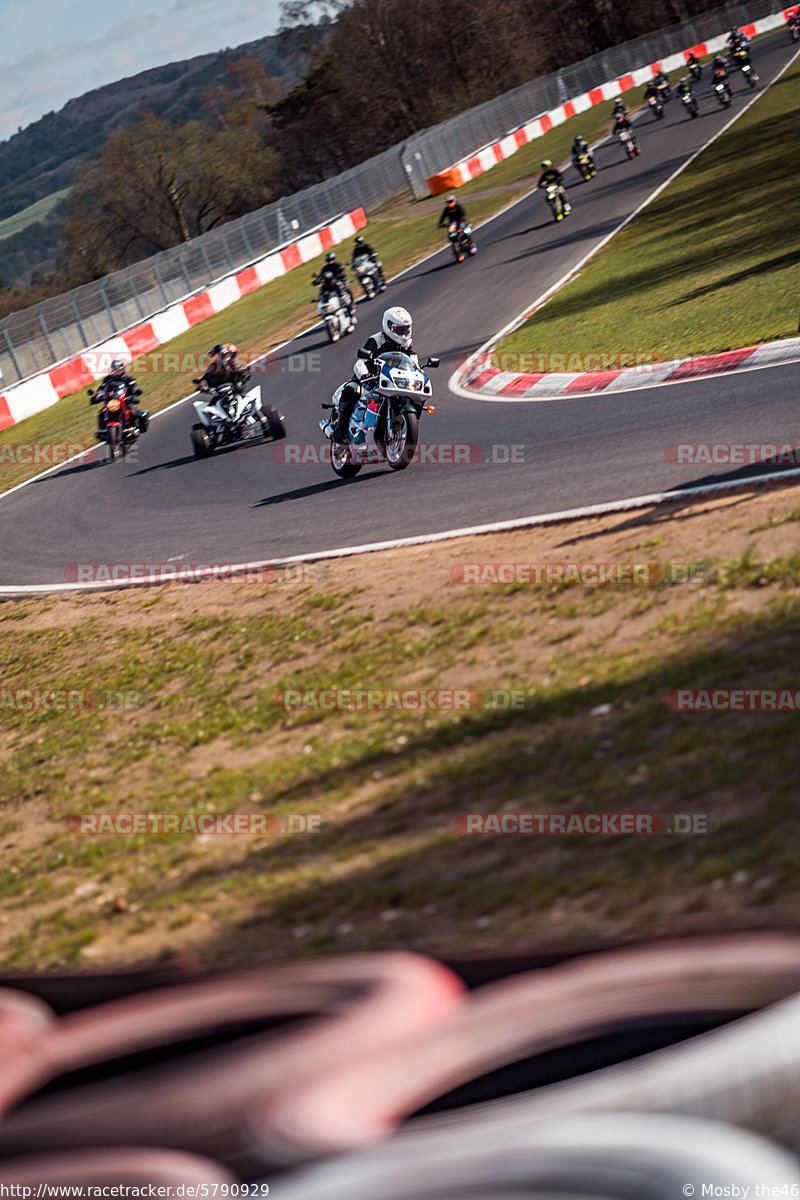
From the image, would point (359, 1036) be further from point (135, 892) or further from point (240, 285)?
point (240, 285)

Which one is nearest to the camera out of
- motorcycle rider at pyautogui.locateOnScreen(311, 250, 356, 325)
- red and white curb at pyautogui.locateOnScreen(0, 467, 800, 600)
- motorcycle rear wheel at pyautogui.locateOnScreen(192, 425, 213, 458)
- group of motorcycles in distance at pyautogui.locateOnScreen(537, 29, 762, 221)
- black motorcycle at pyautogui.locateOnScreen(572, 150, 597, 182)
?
red and white curb at pyautogui.locateOnScreen(0, 467, 800, 600)

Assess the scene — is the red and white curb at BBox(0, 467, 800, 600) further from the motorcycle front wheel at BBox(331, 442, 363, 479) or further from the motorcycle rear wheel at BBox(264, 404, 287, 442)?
the motorcycle rear wheel at BBox(264, 404, 287, 442)

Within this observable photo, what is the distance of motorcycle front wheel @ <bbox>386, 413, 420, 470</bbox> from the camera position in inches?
531

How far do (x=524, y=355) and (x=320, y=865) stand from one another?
13.5 m

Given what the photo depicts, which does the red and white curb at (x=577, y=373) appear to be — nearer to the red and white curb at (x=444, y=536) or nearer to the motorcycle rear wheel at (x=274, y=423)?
the motorcycle rear wheel at (x=274, y=423)

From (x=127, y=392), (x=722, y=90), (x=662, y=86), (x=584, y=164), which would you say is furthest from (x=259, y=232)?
(x=127, y=392)

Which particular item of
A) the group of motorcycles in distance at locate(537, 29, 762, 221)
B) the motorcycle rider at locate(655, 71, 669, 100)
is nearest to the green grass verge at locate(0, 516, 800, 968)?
the group of motorcycles in distance at locate(537, 29, 762, 221)

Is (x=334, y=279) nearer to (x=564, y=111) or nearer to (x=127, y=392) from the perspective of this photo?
(x=127, y=392)

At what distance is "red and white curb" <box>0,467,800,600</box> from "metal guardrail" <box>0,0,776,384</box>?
2041 centimetres

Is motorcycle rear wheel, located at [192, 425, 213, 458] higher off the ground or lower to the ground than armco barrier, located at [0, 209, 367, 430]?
lower

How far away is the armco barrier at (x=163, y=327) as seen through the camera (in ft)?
96.2

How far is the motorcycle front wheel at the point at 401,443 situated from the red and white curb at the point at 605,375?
8.20ft

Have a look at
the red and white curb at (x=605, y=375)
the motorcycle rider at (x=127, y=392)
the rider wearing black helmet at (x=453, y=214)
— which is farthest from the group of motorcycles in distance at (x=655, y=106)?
the motorcycle rider at (x=127, y=392)

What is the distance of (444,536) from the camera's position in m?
10.5
